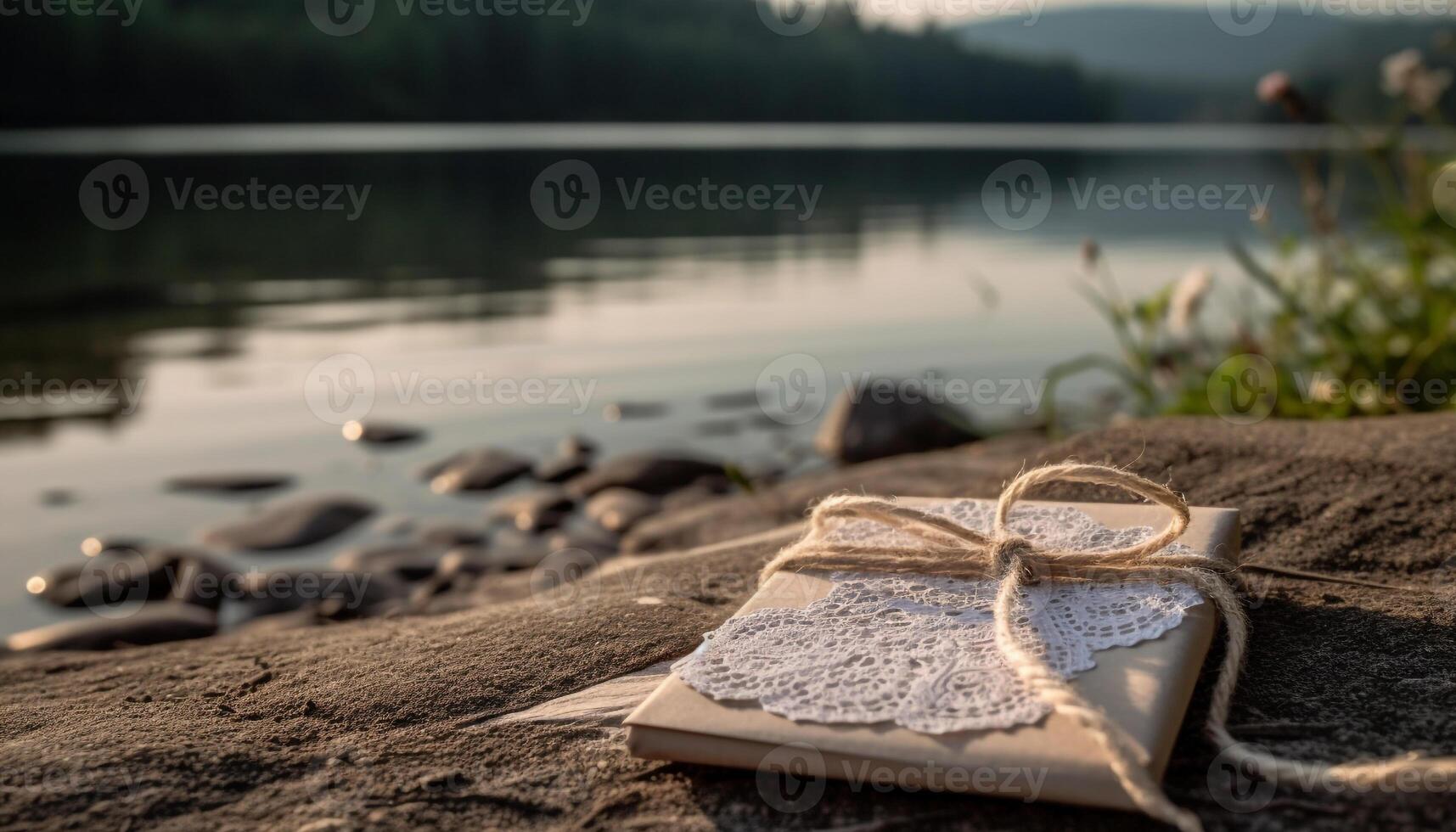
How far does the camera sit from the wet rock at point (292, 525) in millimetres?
5074

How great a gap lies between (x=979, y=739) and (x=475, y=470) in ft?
16.3

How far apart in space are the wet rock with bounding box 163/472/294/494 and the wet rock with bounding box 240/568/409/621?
1.11 meters

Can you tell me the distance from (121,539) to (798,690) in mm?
4532

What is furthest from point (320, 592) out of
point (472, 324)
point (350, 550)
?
point (472, 324)

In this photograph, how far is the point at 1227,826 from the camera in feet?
3.89

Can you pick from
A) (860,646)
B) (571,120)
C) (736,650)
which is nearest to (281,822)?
(736,650)

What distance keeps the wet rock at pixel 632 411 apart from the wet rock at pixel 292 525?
190cm

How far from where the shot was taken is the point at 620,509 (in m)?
5.52

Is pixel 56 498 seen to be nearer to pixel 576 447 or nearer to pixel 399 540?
pixel 399 540

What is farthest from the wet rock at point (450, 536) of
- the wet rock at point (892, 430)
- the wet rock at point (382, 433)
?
the wet rock at point (892, 430)

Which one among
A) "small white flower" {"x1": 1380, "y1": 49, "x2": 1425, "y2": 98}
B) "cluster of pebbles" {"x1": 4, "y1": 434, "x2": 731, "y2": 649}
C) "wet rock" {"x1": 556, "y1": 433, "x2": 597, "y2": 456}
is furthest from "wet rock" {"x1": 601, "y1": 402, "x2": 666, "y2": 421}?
"small white flower" {"x1": 1380, "y1": 49, "x2": 1425, "y2": 98}

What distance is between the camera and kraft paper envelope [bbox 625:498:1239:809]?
118 centimetres

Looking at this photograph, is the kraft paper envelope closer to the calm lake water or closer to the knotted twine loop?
the knotted twine loop

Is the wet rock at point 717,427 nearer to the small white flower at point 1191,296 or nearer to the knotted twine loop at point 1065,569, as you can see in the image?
the small white flower at point 1191,296
